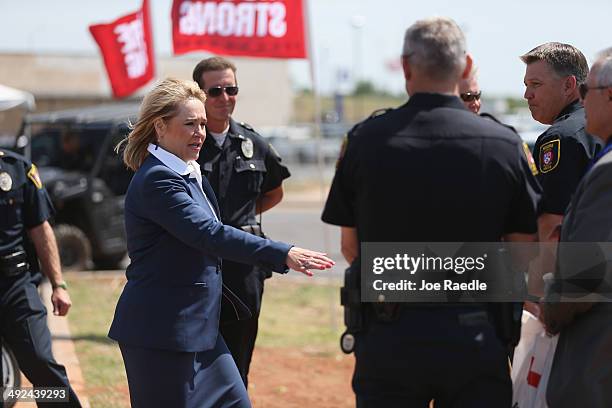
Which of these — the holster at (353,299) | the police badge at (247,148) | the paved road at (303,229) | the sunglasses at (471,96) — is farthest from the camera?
the paved road at (303,229)

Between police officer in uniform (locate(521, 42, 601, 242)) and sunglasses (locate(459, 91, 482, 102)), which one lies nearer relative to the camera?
police officer in uniform (locate(521, 42, 601, 242))

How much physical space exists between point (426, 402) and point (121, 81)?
29.2 ft

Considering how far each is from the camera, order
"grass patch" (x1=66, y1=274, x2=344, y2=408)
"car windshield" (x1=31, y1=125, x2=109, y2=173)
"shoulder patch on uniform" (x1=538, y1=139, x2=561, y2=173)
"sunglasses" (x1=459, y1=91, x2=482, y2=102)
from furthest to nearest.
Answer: "car windshield" (x1=31, y1=125, x2=109, y2=173), "grass patch" (x1=66, y1=274, x2=344, y2=408), "sunglasses" (x1=459, y1=91, x2=482, y2=102), "shoulder patch on uniform" (x1=538, y1=139, x2=561, y2=173)

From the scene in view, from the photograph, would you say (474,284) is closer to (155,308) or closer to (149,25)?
Answer: (155,308)

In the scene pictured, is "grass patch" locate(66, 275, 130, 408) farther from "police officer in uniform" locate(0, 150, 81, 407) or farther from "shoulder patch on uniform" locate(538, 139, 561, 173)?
"shoulder patch on uniform" locate(538, 139, 561, 173)

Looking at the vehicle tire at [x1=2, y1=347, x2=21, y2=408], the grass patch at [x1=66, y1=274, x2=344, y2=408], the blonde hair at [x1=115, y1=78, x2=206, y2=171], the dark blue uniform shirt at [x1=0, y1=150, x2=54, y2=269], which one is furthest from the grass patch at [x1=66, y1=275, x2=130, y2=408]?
the blonde hair at [x1=115, y1=78, x2=206, y2=171]

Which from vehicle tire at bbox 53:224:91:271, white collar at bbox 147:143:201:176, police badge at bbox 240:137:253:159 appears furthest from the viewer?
vehicle tire at bbox 53:224:91:271

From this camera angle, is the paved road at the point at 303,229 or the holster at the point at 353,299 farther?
the paved road at the point at 303,229

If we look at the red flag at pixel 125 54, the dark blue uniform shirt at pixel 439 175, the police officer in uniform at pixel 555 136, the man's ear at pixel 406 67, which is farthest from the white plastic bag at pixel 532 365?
the red flag at pixel 125 54

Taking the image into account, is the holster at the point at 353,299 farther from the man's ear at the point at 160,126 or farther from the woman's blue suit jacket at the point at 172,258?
the man's ear at the point at 160,126

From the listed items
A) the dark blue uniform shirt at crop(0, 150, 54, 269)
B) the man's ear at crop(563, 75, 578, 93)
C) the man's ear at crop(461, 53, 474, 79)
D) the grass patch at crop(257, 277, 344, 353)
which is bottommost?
the grass patch at crop(257, 277, 344, 353)

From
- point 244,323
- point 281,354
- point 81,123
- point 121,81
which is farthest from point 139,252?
point 81,123

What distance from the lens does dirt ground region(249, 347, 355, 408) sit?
6.53 m

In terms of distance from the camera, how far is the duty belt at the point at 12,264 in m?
4.93
